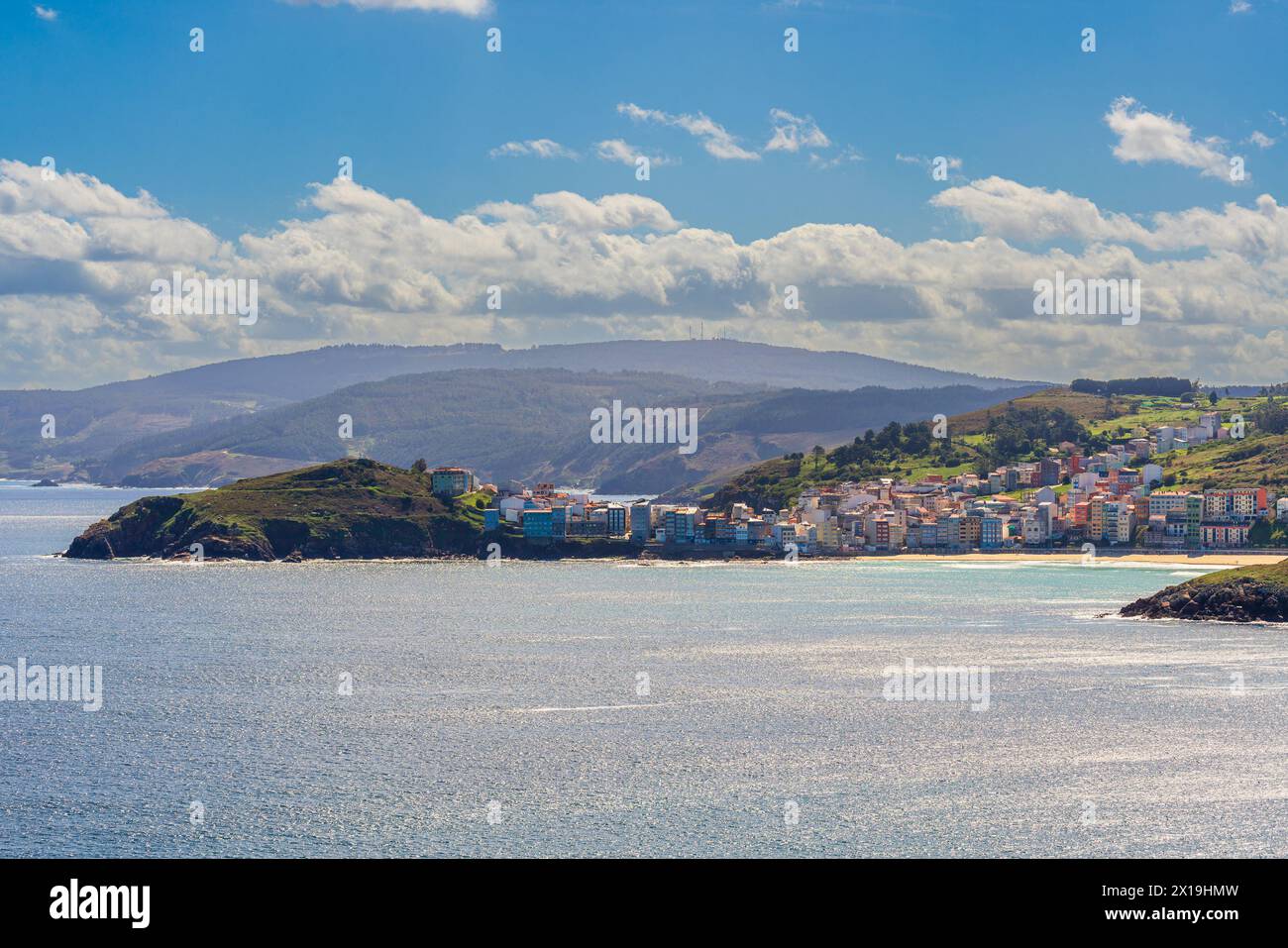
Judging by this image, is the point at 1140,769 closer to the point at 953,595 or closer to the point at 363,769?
the point at 363,769

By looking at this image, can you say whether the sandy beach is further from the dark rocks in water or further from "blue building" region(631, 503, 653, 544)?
the dark rocks in water

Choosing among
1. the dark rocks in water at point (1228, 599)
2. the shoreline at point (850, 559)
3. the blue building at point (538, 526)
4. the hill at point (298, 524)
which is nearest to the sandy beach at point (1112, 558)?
the shoreline at point (850, 559)

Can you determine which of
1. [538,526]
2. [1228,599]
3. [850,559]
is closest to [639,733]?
[1228,599]

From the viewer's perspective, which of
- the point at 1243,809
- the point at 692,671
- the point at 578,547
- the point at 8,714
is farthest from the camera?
the point at 578,547

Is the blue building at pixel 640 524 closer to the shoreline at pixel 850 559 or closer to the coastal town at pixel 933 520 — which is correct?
the coastal town at pixel 933 520
